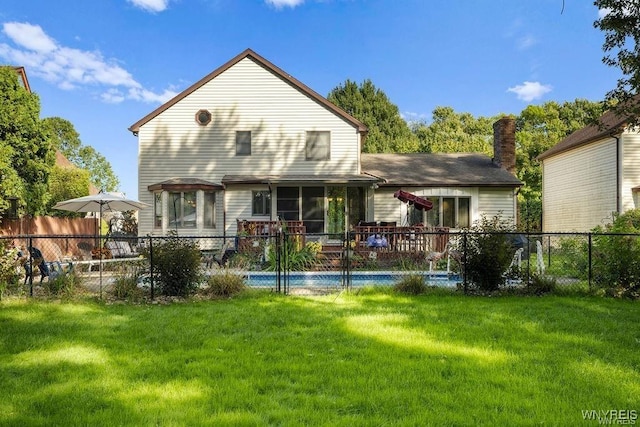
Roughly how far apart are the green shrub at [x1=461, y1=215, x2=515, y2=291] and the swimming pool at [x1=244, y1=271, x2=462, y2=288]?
706 millimetres

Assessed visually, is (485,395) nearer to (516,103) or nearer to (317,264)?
(317,264)

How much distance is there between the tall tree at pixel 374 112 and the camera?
43.1 metres

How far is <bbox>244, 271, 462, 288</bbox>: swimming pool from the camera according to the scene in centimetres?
996

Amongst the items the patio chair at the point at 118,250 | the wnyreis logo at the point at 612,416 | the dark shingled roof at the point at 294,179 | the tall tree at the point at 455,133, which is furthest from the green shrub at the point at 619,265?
the tall tree at the point at 455,133

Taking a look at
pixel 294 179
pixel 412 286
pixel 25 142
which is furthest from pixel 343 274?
pixel 25 142

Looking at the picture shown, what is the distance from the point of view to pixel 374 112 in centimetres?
4412

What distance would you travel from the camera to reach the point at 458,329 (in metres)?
6.07

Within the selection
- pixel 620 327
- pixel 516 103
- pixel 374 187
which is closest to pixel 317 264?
pixel 374 187

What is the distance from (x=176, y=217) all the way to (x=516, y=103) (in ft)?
140

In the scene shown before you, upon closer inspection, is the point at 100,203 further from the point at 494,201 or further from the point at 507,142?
the point at 507,142

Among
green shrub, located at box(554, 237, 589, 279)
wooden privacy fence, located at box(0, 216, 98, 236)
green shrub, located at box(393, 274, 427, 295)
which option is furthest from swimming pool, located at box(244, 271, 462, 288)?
wooden privacy fence, located at box(0, 216, 98, 236)

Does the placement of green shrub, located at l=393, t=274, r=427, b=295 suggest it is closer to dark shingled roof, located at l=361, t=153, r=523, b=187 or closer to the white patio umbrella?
dark shingled roof, located at l=361, t=153, r=523, b=187

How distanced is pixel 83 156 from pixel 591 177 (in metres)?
53.1

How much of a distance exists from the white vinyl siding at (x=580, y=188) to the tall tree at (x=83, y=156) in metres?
49.1
